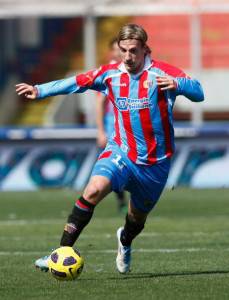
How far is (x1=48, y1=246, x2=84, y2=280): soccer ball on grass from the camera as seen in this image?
24.9 ft

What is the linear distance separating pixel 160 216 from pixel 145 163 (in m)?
5.64

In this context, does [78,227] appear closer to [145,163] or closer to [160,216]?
[145,163]

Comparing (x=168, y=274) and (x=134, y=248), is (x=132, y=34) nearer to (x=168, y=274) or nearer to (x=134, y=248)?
(x=168, y=274)

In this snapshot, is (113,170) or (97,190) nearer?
(97,190)

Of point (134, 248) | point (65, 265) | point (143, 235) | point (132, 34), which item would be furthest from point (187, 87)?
point (143, 235)

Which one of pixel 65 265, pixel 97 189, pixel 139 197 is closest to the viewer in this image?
pixel 65 265

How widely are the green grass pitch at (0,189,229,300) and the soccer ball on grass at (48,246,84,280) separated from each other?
0.25 ft

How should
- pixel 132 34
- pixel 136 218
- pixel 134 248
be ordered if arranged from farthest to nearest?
pixel 134 248 → pixel 136 218 → pixel 132 34

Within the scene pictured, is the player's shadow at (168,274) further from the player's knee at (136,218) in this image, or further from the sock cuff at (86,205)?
the sock cuff at (86,205)

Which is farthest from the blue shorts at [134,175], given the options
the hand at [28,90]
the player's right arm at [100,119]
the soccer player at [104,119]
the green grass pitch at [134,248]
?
the player's right arm at [100,119]

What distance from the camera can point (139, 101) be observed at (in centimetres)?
806

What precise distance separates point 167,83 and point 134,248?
2.84 metres

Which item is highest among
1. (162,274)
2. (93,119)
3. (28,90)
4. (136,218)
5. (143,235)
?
(28,90)

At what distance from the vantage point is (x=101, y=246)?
10.3 meters
